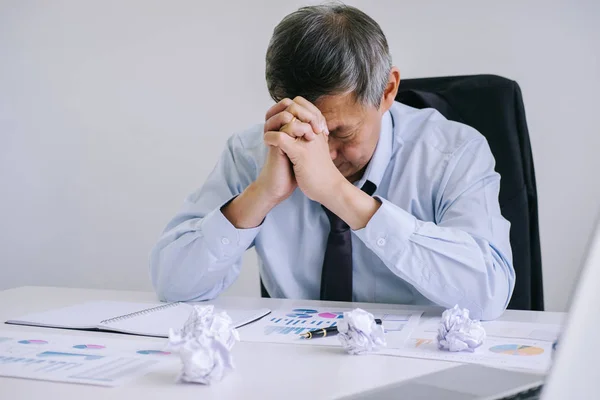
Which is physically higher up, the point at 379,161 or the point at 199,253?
the point at 379,161

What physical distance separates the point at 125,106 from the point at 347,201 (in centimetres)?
216

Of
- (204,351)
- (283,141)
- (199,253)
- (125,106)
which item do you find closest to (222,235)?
(199,253)

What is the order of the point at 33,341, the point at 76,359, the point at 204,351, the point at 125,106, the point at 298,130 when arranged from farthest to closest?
the point at 125,106 → the point at 298,130 → the point at 33,341 → the point at 76,359 → the point at 204,351

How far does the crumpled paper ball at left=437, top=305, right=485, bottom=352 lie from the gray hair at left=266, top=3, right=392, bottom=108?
557 mm

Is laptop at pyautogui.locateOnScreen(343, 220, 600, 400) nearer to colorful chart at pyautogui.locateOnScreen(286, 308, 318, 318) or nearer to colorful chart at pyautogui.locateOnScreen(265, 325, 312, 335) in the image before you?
colorful chart at pyautogui.locateOnScreen(265, 325, 312, 335)

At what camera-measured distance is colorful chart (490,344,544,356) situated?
3.03 ft

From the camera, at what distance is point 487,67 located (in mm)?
2664

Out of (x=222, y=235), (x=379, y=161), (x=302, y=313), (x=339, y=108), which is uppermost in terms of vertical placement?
(x=339, y=108)

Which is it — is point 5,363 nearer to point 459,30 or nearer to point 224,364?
point 224,364

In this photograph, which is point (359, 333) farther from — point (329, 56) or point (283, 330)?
point (329, 56)

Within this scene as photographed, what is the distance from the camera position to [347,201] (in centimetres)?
127

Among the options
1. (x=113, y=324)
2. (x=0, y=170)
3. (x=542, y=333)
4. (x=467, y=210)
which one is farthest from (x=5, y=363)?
(x=0, y=170)

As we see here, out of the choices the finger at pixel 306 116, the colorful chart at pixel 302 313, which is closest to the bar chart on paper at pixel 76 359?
the colorful chart at pixel 302 313

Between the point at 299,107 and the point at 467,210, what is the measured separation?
0.38 m
